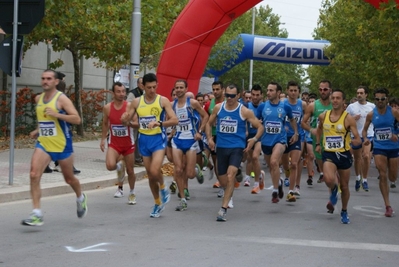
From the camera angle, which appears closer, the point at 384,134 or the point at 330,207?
the point at 330,207

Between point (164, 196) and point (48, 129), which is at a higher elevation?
point (48, 129)

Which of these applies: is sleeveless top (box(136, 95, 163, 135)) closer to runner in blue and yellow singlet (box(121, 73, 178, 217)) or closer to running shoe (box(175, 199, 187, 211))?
runner in blue and yellow singlet (box(121, 73, 178, 217))

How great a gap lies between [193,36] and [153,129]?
7.22 meters

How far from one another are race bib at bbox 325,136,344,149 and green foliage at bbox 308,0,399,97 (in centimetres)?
296

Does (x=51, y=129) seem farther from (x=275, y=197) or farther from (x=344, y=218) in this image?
(x=275, y=197)

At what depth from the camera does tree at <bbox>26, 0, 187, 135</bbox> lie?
2058 cm

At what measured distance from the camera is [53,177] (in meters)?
14.8

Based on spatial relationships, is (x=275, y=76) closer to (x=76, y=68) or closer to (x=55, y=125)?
(x=76, y=68)

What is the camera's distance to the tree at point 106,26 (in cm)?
2058

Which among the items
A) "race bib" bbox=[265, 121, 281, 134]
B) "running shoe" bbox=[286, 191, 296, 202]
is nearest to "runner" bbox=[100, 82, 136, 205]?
"race bib" bbox=[265, 121, 281, 134]

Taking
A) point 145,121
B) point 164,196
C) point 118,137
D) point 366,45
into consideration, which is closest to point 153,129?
point 145,121

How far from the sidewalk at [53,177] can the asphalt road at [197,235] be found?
0.29 meters

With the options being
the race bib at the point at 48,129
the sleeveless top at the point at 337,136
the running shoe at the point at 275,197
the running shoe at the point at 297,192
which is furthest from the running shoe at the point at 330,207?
the race bib at the point at 48,129

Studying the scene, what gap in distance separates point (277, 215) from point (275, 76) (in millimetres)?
70898
